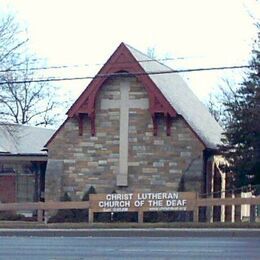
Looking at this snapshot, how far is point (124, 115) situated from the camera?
1492 inches

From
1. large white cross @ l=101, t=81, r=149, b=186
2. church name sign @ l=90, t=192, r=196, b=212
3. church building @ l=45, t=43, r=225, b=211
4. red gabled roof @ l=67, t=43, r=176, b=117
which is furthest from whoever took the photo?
large white cross @ l=101, t=81, r=149, b=186

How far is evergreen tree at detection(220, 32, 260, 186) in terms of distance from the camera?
3284 centimetres

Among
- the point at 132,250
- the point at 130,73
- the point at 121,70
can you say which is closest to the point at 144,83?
the point at 130,73

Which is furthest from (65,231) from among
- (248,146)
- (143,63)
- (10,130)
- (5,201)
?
(10,130)

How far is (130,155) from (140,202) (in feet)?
19.7

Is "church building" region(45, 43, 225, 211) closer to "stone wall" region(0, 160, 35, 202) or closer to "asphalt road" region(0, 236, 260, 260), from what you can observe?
"stone wall" region(0, 160, 35, 202)

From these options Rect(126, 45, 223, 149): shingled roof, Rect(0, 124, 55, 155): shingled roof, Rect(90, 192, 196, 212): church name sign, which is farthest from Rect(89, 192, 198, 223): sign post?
Rect(0, 124, 55, 155): shingled roof

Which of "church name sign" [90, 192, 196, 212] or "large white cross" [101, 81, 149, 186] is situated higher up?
"large white cross" [101, 81, 149, 186]

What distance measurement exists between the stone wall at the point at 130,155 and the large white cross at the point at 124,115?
16cm

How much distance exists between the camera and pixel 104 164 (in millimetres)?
38125

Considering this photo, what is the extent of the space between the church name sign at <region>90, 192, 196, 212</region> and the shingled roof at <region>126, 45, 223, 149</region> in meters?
5.85

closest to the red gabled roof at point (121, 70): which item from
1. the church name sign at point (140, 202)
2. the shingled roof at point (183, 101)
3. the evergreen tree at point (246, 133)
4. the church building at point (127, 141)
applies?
the church building at point (127, 141)

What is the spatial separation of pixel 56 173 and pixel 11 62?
686cm

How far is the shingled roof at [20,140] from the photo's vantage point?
149ft
